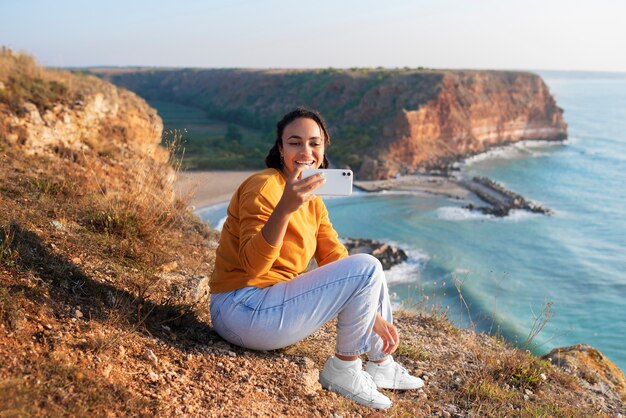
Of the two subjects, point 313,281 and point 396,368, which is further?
point 396,368

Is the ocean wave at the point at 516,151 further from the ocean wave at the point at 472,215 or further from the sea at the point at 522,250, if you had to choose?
the ocean wave at the point at 472,215

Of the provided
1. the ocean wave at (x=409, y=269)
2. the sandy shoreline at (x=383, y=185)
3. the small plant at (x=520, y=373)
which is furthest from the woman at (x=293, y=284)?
the sandy shoreline at (x=383, y=185)

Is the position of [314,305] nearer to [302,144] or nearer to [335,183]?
[335,183]

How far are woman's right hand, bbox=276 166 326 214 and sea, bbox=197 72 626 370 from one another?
11.7 ft

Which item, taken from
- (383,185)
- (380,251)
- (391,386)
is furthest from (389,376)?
(383,185)

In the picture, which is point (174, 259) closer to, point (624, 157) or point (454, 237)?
point (454, 237)

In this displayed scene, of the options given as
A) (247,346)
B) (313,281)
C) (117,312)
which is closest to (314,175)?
(313,281)

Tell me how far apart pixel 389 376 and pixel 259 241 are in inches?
Answer: 53.9

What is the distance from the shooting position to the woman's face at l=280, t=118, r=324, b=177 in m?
2.69

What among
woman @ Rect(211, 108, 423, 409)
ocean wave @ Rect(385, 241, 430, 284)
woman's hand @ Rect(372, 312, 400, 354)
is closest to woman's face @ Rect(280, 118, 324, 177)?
woman @ Rect(211, 108, 423, 409)

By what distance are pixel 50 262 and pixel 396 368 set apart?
89.5 inches

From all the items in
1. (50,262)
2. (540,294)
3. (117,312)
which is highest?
(50,262)

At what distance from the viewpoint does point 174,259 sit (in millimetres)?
4586

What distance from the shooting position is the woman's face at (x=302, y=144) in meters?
2.69
